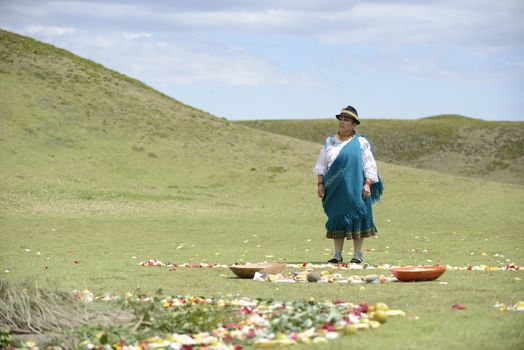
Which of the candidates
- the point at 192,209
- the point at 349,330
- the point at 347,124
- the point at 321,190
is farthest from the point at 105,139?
the point at 349,330

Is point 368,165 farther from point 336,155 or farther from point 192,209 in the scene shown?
point 192,209

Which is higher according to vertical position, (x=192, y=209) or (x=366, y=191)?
(x=366, y=191)

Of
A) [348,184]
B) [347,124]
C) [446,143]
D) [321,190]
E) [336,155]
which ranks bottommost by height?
[321,190]

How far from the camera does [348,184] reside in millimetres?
14273

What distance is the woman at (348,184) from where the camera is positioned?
14.3 m

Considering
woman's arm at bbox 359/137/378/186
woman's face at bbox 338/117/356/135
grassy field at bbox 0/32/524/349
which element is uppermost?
woman's face at bbox 338/117/356/135

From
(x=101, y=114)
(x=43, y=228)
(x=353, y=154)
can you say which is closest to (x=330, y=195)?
(x=353, y=154)

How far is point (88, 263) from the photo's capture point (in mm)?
Result: 14602

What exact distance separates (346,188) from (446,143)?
58.0 metres

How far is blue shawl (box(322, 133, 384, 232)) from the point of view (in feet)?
46.8

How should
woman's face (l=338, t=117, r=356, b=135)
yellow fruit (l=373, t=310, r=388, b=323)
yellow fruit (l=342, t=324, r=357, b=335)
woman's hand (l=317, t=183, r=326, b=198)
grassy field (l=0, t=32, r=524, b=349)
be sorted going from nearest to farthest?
yellow fruit (l=342, t=324, r=357, b=335) < yellow fruit (l=373, t=310, r=388, b=323) < grassy field (l=0, t=32, r=524, b=349) < woman's face (l=338, t=117, r=356, b=135) < woman's hand (l=317, t=183, r=326, b=198)

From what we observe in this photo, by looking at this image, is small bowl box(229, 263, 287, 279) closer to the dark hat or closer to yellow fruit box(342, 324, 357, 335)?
the dark hat

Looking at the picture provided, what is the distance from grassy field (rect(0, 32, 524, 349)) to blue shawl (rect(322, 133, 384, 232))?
115cm

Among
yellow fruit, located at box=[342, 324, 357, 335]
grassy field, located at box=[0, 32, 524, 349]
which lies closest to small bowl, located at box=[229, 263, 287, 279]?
grassy field, located at box=[0, 32, 524, 349]
